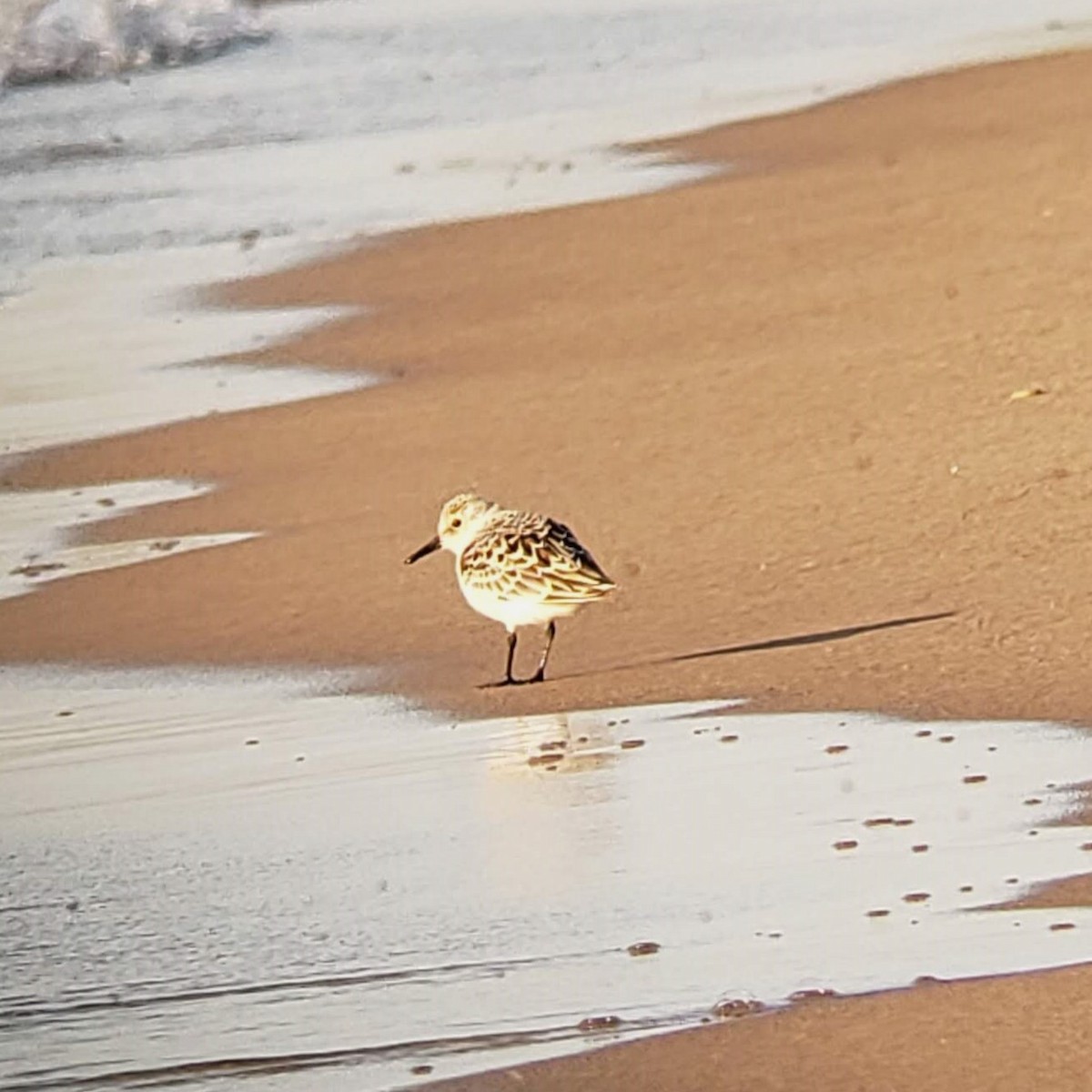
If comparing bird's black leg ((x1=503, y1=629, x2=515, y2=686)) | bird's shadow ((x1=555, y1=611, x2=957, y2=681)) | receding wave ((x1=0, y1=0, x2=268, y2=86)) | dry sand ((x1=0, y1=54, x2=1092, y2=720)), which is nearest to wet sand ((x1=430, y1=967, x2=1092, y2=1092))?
dry sand ((x1=0, y1=54, x2=1092, y2=720))

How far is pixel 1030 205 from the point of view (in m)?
12.9

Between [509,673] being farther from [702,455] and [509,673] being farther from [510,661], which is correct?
[702,455]

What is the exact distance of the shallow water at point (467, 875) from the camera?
19.3ft

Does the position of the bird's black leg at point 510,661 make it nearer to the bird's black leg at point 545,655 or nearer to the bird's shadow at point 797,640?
the bird's black leg at point 545,655

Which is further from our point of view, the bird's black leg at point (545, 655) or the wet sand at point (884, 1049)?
the bird's black leg at point (545, 655)

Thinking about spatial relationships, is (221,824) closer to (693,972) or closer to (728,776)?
(728,776)

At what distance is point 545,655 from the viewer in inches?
337

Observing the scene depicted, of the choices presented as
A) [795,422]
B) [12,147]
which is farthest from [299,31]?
[795,422]

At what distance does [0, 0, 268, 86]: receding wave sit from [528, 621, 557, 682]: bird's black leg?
13.2 m

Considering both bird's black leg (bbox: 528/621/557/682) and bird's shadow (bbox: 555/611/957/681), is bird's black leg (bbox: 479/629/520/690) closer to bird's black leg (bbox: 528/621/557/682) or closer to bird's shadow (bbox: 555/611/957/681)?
bird's black leg (bbox: 528/621/557/682)

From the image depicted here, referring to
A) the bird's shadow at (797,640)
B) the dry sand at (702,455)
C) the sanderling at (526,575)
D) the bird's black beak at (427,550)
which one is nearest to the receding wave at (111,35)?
the dry sand at (702,455)

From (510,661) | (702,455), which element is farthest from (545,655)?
(702,455)

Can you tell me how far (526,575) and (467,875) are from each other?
5.65ft

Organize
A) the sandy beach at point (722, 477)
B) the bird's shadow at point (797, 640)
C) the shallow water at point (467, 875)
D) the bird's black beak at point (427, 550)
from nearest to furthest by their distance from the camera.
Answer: the shallow water at point (467, 875)
the sandy beach at point (722, 477)
the bird's shadow at point (797, 640)
the bird's black beak at point (427, 550)
